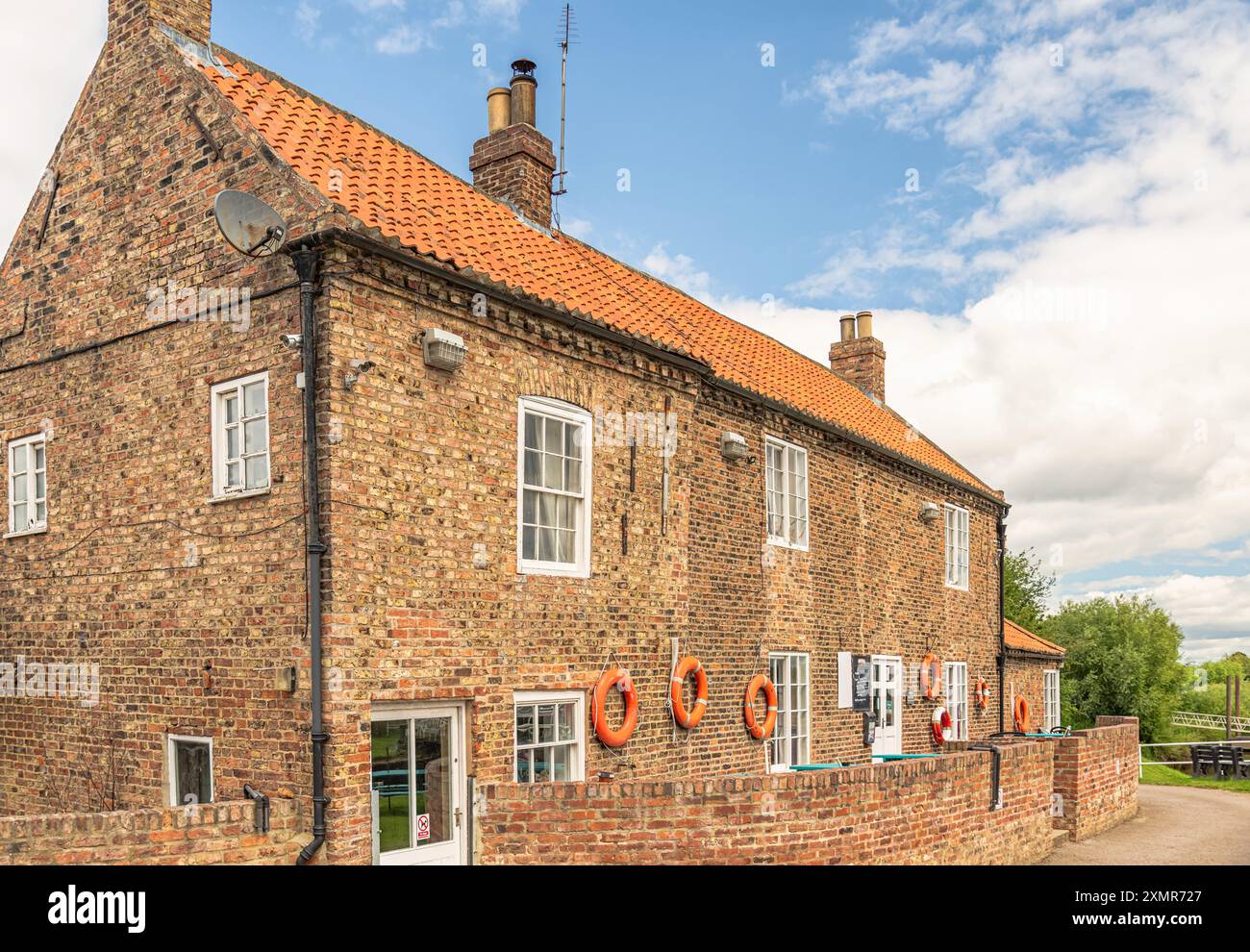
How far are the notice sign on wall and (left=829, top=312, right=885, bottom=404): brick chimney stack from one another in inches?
377

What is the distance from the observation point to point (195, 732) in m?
10.4

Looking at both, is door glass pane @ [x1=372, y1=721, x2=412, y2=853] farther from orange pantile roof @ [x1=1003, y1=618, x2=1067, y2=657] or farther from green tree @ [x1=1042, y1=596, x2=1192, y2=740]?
green tree @ [x1=1042, y1=596, x2=1192, y2=740]

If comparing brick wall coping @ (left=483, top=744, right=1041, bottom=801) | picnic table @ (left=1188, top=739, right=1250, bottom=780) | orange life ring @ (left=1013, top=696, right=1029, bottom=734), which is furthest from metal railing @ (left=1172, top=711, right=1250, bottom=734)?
brick wall coping @ (left=483, top=744, right=1041, bottom=801)

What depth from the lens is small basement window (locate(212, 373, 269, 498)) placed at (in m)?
10.2

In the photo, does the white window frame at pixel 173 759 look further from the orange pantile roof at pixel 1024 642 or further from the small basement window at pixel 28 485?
the orange pantile roof at pixel 1024 642

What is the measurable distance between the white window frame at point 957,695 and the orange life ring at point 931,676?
0.60 m

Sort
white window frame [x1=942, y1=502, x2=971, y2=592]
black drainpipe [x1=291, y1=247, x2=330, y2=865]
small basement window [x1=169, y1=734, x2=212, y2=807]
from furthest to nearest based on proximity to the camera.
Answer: white window frame [x1=942, y1=502, x2=971, y2=592]
small basement window [x1=169, y1=734, x2=212, y2=807]
black drainpipe [x1=291, y1=247, x2=330, y2=865]

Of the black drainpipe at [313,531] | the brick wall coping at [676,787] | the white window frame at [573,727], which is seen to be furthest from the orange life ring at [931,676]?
the black drainpipe at [313,531]

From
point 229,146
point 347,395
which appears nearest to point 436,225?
point 229,146

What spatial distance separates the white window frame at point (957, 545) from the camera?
22.7 meters

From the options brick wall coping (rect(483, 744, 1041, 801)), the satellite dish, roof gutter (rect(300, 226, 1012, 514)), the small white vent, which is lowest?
brick wall coping (rect(483, 744, 1041, 801))

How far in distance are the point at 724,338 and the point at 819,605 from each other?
487 cm
